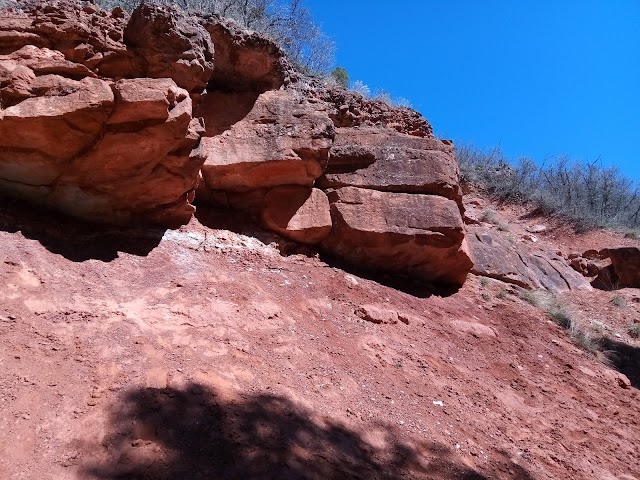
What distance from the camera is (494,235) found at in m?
9.22

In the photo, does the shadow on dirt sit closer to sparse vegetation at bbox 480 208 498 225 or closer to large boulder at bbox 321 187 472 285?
large boulder at bbox 321 187 472 285

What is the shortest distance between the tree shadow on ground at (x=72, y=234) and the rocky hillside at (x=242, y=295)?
0.07 feet

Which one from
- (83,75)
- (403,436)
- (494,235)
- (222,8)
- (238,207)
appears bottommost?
(403,436)

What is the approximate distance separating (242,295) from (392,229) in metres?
2.29

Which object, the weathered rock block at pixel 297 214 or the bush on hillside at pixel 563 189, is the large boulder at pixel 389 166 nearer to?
the weathered rock block at pixel 297 214

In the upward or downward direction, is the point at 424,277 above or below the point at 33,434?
above

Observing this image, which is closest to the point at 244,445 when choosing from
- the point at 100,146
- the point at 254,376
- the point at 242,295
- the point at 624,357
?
the point at 254,376

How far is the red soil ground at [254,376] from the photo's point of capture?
104 inches

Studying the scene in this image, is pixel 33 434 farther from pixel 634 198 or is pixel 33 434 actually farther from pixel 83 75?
pixel 634 198

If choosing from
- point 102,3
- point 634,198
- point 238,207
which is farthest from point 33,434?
point 634,198

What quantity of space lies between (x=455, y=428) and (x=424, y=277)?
3030 millimetres

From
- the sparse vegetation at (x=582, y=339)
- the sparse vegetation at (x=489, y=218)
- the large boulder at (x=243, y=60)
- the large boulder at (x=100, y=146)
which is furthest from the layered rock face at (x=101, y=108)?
the sparse vegetation at (x=489, y=218)

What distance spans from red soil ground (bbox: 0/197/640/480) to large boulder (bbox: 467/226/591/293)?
2.11m

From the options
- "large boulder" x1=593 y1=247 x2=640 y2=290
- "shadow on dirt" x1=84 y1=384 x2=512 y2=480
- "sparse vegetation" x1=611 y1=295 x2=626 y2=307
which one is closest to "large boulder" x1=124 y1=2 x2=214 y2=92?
"shadow on dirt" x1=84 y1=384 x2=512 y2=480
